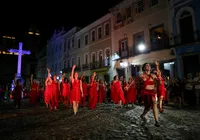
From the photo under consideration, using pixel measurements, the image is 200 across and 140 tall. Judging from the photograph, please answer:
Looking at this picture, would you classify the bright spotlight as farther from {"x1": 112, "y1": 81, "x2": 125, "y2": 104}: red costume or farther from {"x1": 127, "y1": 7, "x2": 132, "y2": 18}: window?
{"x1": 112, "y1": 81, "x2": 125, "y2": 104}: red costume

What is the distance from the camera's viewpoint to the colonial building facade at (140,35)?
1806 cm

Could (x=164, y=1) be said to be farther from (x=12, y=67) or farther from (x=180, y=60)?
(x=12, y=67)

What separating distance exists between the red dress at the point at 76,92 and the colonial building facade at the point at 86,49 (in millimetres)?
16612

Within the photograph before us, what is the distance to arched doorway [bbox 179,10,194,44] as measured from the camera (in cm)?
1620

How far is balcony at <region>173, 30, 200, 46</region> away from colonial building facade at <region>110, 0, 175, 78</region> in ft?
3.26

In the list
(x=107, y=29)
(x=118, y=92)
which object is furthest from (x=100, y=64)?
(x=118, y=92)

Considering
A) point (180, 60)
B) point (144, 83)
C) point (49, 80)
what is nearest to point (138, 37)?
point (180, 60)

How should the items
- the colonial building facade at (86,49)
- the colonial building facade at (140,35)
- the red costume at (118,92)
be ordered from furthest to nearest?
the colonial building facade at (86,49), the colonial building facade at (140,35), the red costume at (118,92)

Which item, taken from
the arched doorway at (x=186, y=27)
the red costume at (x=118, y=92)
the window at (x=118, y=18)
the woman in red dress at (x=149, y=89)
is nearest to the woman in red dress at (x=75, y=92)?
the red costume at (x=118, y=92)

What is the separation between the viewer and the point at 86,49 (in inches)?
1195

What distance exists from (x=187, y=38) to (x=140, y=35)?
5900 millimetres

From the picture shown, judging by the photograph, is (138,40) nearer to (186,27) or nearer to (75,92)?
(186,27)

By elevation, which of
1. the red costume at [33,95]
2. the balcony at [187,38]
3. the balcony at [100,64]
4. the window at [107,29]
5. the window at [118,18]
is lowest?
the red costume at [33,95]

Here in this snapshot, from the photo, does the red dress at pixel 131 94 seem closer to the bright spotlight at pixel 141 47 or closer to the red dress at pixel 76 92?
the red dress at pixel 76 92
